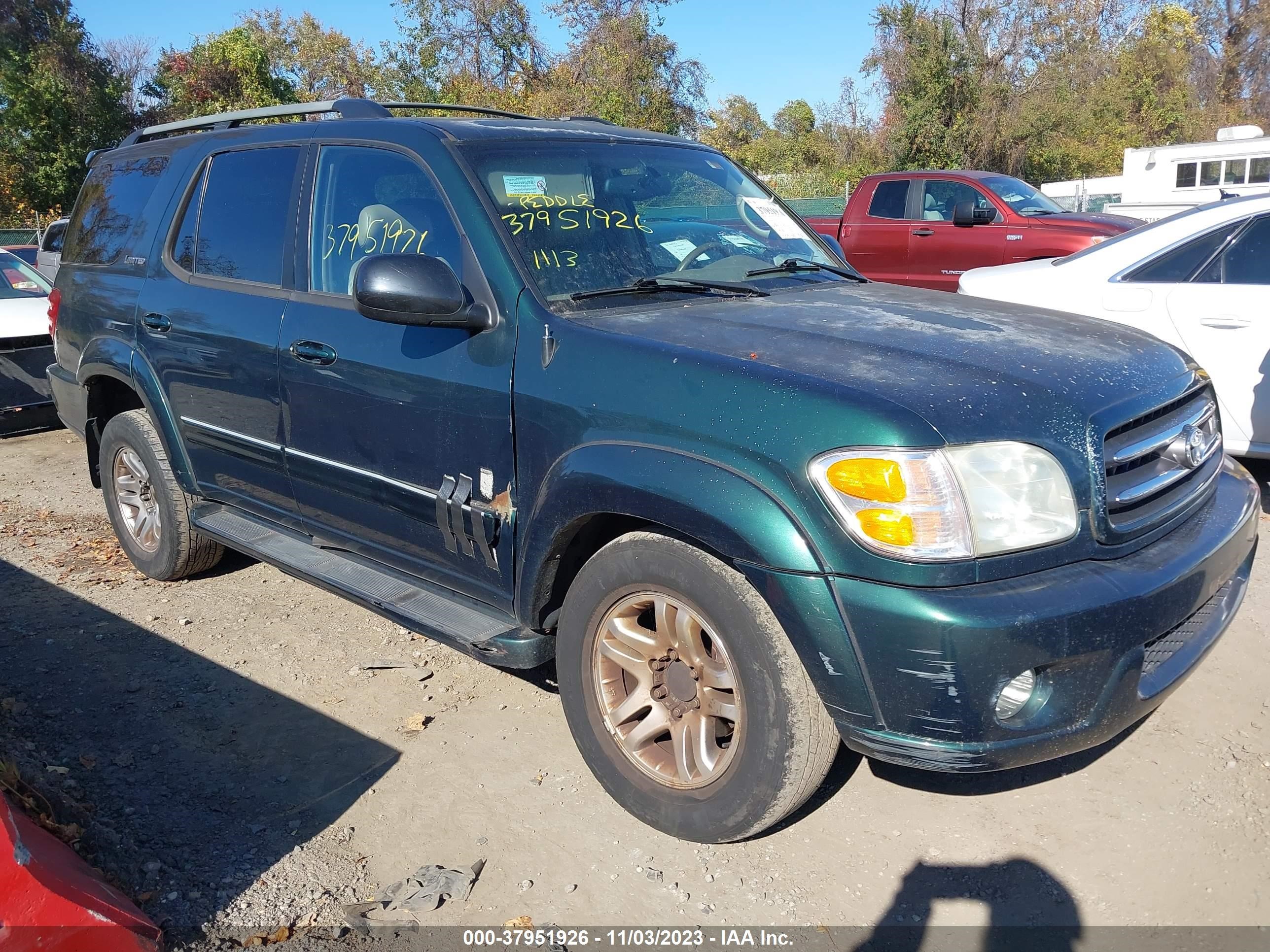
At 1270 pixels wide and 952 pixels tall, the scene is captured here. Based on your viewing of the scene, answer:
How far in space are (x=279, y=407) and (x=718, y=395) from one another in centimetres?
198

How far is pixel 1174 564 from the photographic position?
105 inches

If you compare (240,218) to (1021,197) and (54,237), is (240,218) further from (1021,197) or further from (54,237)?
(54,237)

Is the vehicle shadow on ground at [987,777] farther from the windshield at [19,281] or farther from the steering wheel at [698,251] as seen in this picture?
the windshield at [19,281]

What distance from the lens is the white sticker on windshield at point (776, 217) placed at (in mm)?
4117

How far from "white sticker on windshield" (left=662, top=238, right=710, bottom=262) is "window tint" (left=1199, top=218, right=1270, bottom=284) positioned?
3.73 meters

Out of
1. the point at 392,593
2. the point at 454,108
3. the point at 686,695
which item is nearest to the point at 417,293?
the point at 392,593

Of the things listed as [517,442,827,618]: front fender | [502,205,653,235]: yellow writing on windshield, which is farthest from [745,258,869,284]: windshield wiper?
[517,442,827,618]: front fender

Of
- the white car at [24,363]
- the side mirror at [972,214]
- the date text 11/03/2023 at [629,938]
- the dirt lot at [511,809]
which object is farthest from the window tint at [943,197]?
the date text 11/03/2023 at [629,938]

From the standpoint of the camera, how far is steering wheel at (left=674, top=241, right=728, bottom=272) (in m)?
3.53

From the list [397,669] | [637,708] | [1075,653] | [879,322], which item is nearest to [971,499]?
[1075,653]

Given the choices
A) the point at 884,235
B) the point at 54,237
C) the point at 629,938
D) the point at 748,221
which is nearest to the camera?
the point at 629,938

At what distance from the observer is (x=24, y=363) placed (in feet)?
27.4

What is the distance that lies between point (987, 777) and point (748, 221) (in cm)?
216

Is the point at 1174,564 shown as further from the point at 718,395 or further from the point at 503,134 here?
the point at 503,134
